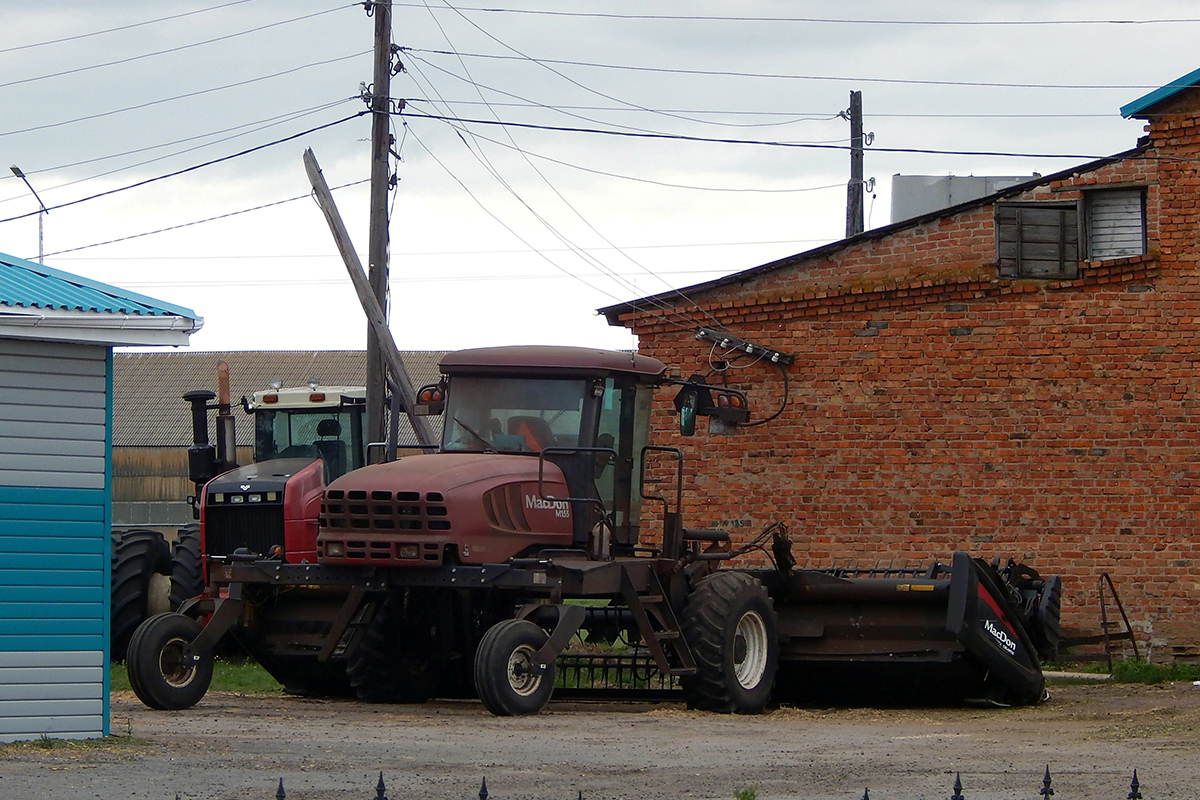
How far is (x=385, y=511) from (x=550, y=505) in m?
1.34

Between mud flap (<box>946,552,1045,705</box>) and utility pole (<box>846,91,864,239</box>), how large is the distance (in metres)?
18.4

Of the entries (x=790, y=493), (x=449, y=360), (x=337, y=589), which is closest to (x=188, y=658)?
(x=337, y=589)

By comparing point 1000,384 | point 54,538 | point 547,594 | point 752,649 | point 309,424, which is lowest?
point 752,649

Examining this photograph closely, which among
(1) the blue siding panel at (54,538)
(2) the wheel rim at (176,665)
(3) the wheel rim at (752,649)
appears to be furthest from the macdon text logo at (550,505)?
(1) the blue siding panel at (54,538)

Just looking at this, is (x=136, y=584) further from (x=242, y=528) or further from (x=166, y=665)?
(x=166, y=665)

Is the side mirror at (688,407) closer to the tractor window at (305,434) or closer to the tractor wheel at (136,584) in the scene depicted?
the tractor window at (305,434)

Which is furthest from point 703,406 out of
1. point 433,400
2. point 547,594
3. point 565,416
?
point 547,594

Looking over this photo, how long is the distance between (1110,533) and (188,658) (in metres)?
10.2

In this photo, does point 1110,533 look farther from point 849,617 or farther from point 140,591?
point 140,591

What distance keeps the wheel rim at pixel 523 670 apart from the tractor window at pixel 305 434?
5757 millimetres

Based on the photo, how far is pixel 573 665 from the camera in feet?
50.9

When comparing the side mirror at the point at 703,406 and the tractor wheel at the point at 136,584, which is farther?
the tractor wheel at the point at 136,584

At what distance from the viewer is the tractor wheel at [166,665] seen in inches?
508

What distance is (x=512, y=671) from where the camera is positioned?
12.4m
